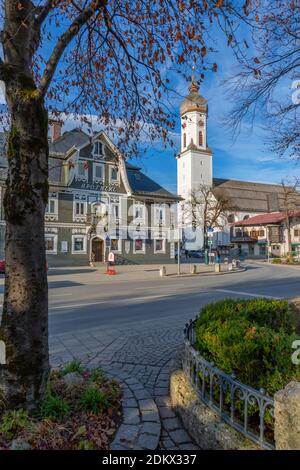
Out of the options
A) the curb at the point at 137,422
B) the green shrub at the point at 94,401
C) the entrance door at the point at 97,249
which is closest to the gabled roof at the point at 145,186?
the entrance door at the point at 97,249

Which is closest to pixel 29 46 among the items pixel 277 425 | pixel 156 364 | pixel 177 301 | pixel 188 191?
pixel 277 425

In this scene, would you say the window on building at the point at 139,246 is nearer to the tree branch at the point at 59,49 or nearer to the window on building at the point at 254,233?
the tree branch at the point at 59,49

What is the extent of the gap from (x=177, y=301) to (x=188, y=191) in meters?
62.3

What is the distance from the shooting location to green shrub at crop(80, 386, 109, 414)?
3217 millimetres

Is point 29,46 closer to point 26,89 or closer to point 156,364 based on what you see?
point 26,89

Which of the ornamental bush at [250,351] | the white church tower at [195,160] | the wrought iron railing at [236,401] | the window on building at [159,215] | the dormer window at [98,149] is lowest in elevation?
the wrought iron railing at [236,401]

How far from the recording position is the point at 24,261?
10.2 feet

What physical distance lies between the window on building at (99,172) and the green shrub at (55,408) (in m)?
31.2

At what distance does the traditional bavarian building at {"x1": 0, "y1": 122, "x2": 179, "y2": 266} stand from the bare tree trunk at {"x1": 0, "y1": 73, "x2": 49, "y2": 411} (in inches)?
1057

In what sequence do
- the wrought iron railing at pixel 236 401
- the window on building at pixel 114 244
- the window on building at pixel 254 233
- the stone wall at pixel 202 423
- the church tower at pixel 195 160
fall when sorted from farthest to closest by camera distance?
the church tower at pixel 195 160 < the window on building at pixel 254 233 < the window on building at pixel 114 244 < the stone wall at pixel 202 423 < the wrought iron railing at pixel 236 401

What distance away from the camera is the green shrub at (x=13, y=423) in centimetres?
276

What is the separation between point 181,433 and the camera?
3129 mm

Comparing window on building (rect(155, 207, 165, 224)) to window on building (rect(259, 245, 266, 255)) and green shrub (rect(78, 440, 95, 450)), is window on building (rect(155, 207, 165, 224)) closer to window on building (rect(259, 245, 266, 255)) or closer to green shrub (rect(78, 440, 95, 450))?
green shrub (rect(78, 440, 95, 450))

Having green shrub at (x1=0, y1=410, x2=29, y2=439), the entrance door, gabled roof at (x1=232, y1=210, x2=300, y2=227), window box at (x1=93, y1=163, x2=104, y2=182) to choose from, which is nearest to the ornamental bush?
green shrub at (x1=0, y1=410, x2=29, y2=439)
